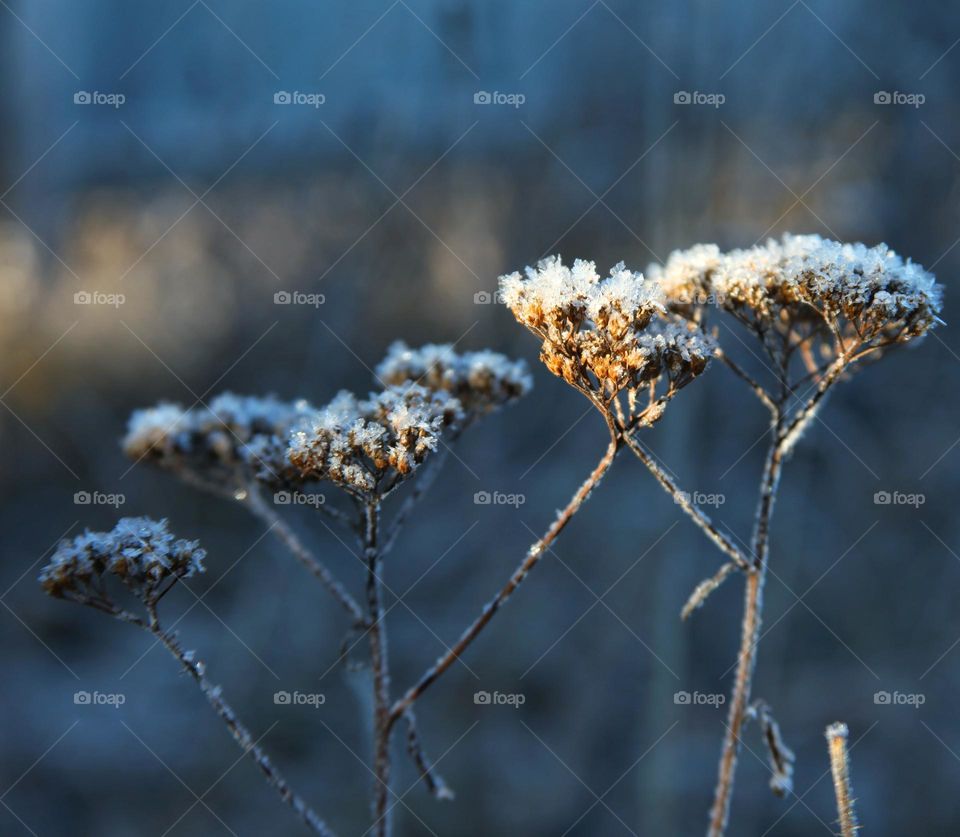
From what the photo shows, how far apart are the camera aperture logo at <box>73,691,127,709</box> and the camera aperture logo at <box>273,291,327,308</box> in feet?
6.36

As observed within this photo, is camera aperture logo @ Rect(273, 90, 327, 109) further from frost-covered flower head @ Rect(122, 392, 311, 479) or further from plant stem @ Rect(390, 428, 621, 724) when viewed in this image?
plant stem @ Rect(390, 428, 621, 724)

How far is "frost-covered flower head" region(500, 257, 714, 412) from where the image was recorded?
3.14 ft

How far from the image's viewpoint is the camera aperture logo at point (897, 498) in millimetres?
3443

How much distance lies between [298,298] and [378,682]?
297 centimetres

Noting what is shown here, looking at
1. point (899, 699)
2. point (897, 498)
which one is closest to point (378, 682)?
point (897, 498)

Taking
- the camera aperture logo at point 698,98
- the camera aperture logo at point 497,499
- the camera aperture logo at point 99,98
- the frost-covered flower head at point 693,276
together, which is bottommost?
the frost-covered flower head at point 693,276

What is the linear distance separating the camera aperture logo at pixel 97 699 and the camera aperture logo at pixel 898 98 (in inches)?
165

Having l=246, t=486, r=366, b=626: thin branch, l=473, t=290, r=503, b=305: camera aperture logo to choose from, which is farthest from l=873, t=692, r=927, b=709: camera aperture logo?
l=246, t=486, r=366, b=626: thin branch

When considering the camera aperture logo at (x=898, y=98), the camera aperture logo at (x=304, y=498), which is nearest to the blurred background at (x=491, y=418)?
the camera aperture logo at (x=898, y=98)

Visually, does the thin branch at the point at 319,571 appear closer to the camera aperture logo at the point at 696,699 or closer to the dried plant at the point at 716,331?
the dried plant at the point at 716,331

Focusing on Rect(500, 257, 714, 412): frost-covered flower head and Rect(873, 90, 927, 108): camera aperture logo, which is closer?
Rect(500, 257, 714, 412): frost-covered flower head

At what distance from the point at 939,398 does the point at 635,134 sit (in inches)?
66.8

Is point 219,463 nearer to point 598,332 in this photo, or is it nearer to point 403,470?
point 403,470

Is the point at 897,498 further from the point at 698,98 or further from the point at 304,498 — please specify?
the point at 304,498
